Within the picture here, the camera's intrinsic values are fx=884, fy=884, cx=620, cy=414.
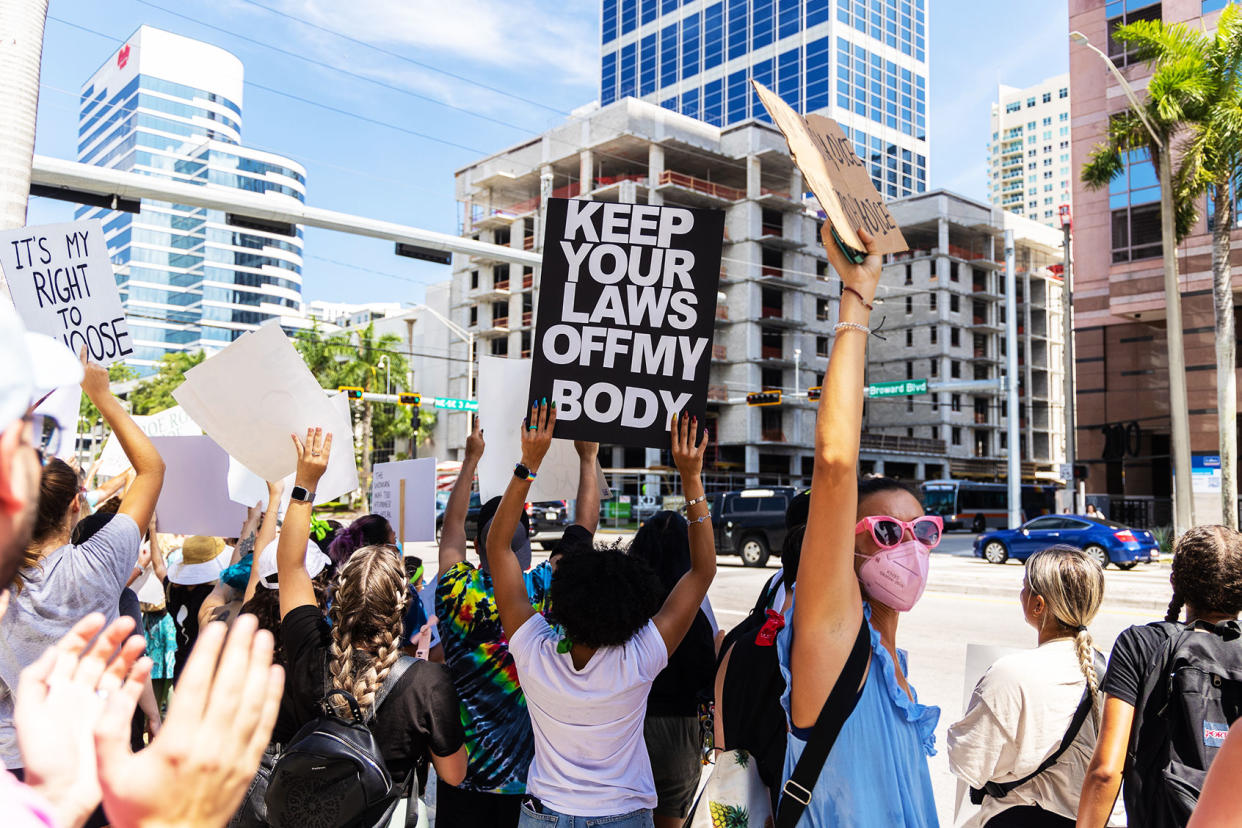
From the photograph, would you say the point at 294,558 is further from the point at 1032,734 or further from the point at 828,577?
the point at 1032,734

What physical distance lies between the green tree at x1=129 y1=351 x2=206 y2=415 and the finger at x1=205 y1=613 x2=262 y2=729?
218 feet

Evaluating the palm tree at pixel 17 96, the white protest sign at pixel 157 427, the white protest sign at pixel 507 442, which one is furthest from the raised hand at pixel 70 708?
the white protest sign at pixel 157 427

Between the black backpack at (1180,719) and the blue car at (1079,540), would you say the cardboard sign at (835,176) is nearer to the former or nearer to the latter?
the black backpack at (1180,719)

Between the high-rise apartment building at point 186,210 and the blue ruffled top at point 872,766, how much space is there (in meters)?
130

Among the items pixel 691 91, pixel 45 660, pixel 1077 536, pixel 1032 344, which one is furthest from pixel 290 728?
pixel 691 91

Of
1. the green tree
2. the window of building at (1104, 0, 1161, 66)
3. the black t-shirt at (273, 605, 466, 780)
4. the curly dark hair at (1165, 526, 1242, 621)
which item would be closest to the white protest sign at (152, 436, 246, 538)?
the black t-shirt at (273, 605, 466, 780)

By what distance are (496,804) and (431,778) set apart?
3362 mm

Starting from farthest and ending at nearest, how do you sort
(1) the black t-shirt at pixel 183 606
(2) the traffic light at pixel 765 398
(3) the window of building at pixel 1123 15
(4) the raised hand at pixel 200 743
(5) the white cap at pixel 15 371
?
(3) the window of building at pixel 1123 15
(2) the traffic light at pixel 765 398
(1) the black t-shirt at pixel 183 606
(4) the raised hand at pixel 200 743
(5) the white cap at pixel 15 371

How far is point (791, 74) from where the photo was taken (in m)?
103

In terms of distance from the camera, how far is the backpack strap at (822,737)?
198 cm

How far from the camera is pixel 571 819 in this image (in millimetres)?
2666

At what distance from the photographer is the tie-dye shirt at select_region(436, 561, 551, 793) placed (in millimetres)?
3152

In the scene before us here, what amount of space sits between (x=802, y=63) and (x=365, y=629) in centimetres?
10927

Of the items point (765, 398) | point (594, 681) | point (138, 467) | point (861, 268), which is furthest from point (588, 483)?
point (765, 398)
